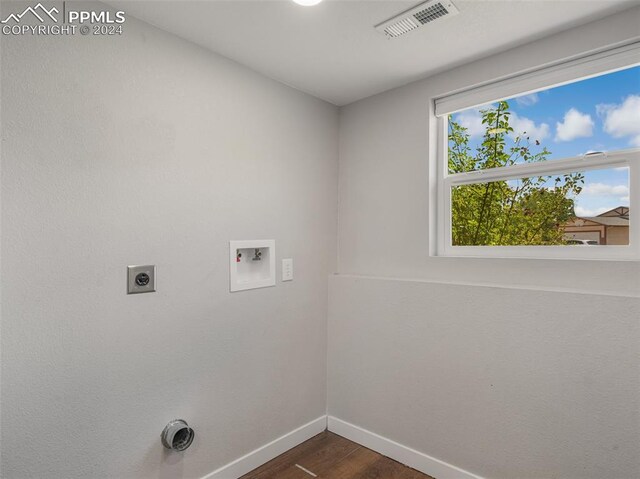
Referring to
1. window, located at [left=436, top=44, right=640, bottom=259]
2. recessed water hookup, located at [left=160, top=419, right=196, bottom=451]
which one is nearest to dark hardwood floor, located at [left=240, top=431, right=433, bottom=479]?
recessed water hookup, located at [left=160, top=419, right=196, bottom=451]

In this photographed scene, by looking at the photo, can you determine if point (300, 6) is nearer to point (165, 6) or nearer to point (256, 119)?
point (165, 6)

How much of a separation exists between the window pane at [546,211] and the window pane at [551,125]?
0.13 m

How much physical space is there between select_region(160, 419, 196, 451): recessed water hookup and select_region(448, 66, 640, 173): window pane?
204 centimetres

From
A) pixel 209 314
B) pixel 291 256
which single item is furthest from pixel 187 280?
pixel 291 256

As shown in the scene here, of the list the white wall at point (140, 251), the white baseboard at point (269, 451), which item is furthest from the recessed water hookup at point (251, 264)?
the white baseboard at point (269, 451)

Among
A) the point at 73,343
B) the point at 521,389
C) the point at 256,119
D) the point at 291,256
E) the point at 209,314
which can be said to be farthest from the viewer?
the point at 291,256

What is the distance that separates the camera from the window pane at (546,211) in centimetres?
174

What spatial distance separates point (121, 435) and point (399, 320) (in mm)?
1538

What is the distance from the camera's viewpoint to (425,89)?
7.40ft

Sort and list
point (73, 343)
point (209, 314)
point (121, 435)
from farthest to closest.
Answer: point (209, 314), point (121, 435), point (73, 343)

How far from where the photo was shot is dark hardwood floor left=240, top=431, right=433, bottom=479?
6.81 feet

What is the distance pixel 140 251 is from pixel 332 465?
1.63 meters

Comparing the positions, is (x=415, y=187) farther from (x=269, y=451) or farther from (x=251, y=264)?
(x=269, y=451)

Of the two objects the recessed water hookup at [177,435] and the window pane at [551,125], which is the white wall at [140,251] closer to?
the recessed water hookup at [177,435]
